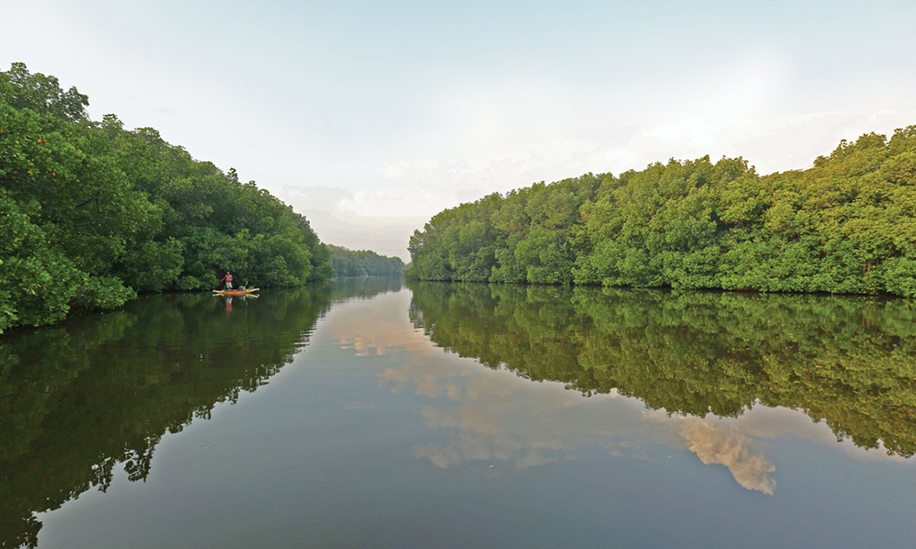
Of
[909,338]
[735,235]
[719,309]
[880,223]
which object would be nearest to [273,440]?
[909,338]

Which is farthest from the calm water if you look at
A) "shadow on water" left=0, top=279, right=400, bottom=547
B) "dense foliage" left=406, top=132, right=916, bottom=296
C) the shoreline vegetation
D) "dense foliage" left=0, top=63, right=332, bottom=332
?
"dense foliage" left=406, top=132, right=916, bottom=296

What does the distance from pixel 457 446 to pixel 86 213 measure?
20.9m

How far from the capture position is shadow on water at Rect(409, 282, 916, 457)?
7641 millimetres

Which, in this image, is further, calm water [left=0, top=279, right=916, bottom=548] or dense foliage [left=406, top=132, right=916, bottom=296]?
dense foliage [left=406, top=132, right=916, bottom=296]

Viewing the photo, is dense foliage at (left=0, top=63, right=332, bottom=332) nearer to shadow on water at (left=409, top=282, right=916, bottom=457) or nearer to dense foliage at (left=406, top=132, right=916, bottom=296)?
shadow on water at (left=409, top=282, right=916, bottom=457)

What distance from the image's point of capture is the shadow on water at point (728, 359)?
7.64 m

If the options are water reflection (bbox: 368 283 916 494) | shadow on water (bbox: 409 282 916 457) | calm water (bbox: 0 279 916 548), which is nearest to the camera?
calm water (bbox: 0 279 916 548)

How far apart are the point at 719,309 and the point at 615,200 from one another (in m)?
38.2

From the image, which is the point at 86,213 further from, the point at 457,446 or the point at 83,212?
the point at 457,446

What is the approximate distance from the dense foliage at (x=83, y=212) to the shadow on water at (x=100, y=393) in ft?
6.78

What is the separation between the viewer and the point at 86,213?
709 inches

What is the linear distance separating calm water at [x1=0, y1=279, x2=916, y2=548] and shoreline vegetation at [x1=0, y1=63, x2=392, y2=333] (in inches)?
114

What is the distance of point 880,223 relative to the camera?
31.5m

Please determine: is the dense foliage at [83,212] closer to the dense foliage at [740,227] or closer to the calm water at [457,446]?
the calm water at [457,446]
